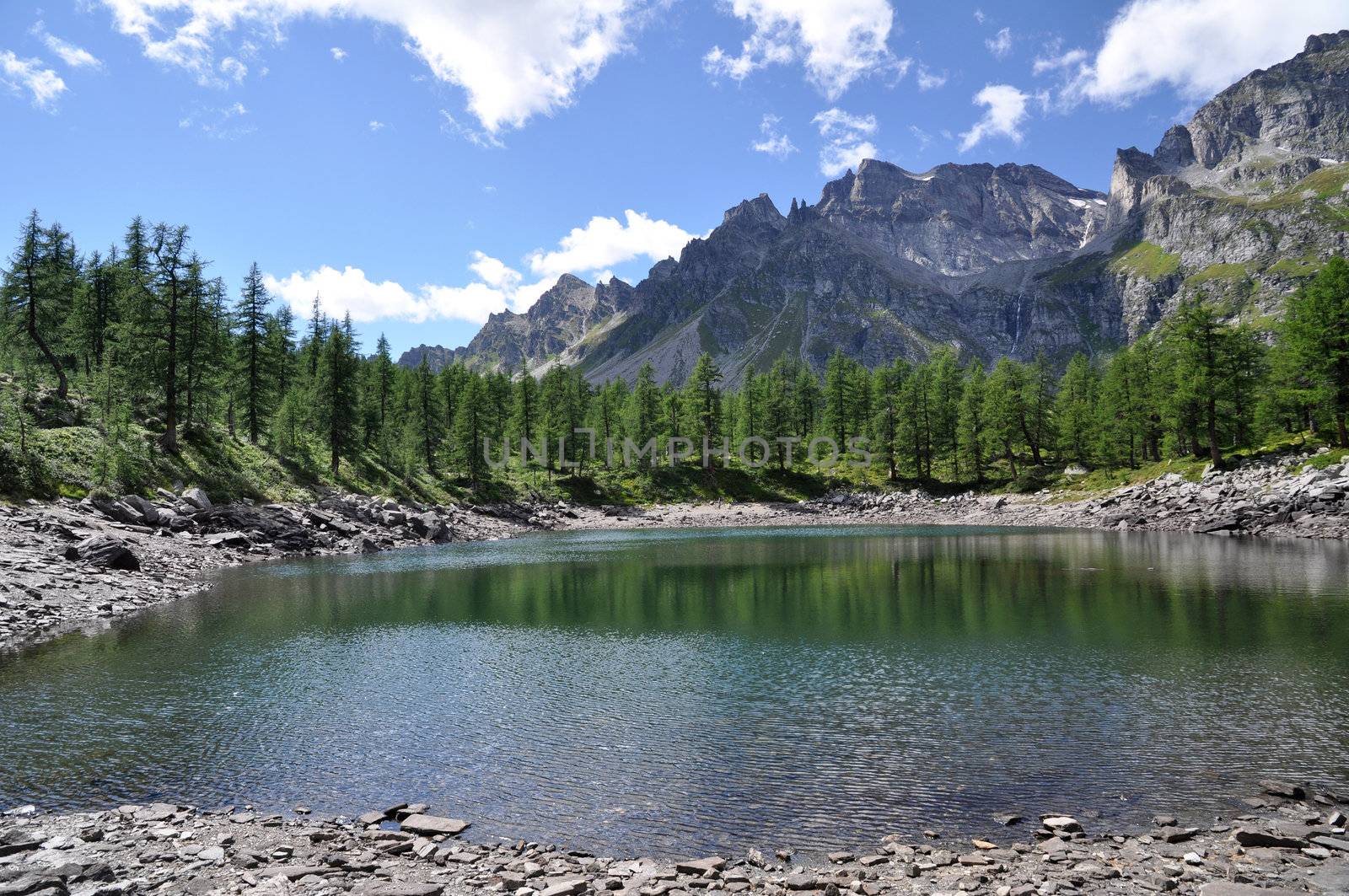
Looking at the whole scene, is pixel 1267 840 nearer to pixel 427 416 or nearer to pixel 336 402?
pixel 336 402

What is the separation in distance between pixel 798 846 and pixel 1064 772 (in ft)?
21.4

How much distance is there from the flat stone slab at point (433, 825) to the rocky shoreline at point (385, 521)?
74.3 ft

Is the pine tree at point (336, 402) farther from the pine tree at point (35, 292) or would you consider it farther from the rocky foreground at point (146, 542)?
the pine tree at point (35, 292)

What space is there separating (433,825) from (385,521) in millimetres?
63039

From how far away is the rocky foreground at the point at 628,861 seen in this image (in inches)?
406

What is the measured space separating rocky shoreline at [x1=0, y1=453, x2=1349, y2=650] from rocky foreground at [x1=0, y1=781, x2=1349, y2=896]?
1988cm

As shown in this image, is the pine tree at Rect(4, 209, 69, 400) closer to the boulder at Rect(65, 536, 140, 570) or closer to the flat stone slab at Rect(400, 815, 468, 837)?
the boulder at Rect(65, 536, 140, 570)

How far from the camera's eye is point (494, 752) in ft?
55.1

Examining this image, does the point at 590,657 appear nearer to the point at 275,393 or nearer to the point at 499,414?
the point at 275,393

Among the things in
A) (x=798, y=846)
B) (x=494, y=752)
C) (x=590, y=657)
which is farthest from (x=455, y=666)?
(x=798, y=846)

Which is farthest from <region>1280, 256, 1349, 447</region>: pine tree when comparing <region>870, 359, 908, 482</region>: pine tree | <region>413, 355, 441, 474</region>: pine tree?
<region>413, 355, 441, 474</region>: pine tree

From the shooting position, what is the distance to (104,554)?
124ft

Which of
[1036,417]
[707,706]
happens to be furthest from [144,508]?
[1036,417]

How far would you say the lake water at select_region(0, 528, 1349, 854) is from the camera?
13938 mm
